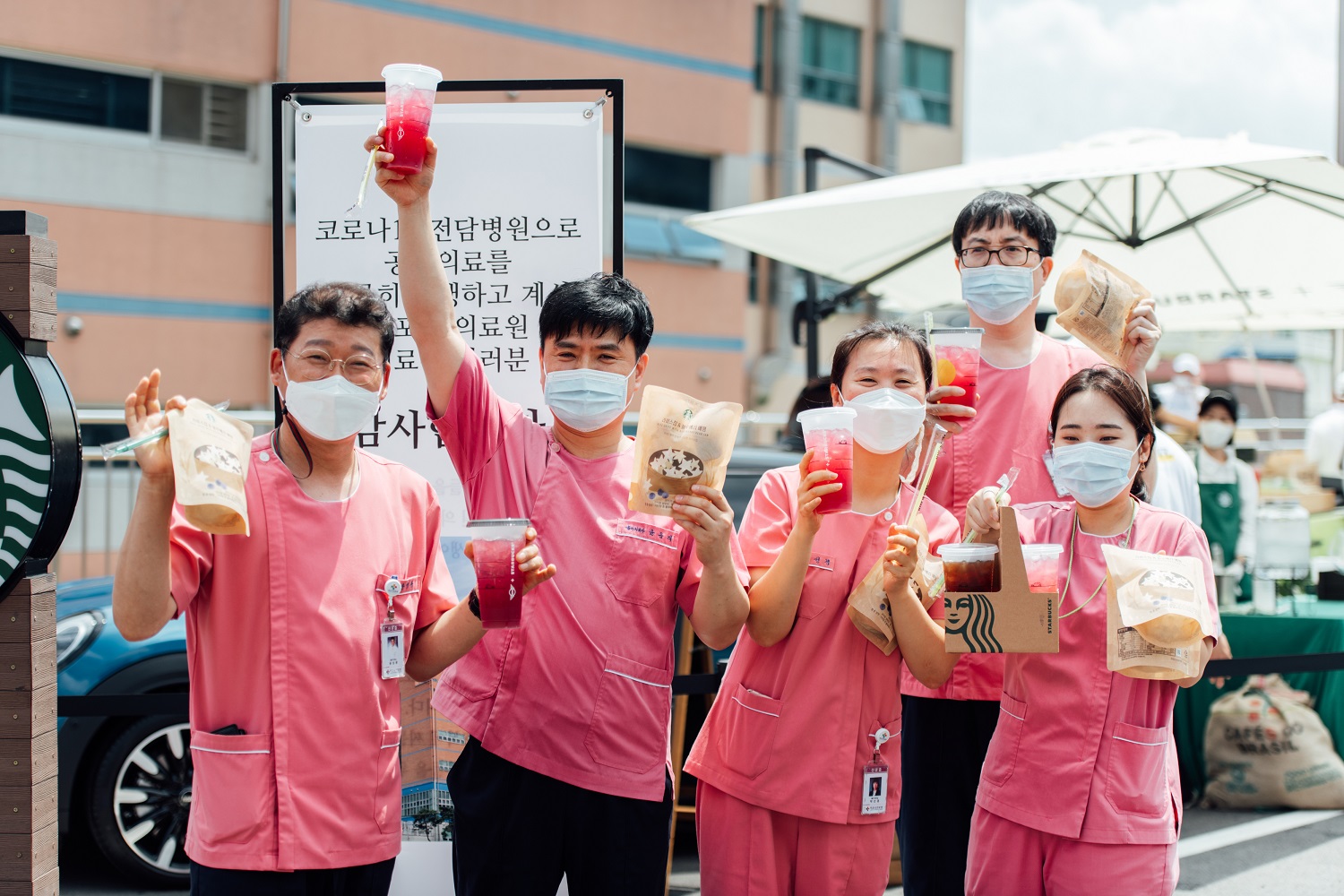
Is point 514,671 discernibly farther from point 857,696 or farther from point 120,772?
point 120,772

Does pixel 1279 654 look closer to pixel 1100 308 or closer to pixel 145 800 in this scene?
pixel 1100 308

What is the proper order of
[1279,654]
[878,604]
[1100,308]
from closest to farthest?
[878,604]
[1100,308]
[1279,654]

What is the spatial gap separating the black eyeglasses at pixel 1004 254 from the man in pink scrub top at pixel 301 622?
166cm

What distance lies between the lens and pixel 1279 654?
20.2ft

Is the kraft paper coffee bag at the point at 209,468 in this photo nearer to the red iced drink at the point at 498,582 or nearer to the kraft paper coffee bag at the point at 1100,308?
the red iced drink at the point at 498,582

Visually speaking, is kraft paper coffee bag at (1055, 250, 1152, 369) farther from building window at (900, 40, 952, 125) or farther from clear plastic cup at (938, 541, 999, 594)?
building window at (900, 40, 952, 125)

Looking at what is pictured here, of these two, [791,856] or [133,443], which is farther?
[791,856]

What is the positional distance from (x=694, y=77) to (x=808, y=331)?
40.1 ft

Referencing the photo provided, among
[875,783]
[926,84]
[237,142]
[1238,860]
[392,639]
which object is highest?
[926,84]

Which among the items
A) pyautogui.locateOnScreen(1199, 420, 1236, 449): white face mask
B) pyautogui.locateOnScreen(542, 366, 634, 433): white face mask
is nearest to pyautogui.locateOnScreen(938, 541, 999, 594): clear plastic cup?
pyautogui.locateOnScreen(542, 366, 634, 433): white face mask

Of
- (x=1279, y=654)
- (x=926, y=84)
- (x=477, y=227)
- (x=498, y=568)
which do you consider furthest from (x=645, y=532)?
(x=926, y=84)

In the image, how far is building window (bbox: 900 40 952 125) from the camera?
80.7 ft

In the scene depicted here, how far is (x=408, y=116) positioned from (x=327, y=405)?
69cm

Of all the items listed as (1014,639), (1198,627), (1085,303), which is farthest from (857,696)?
(1085,303)
